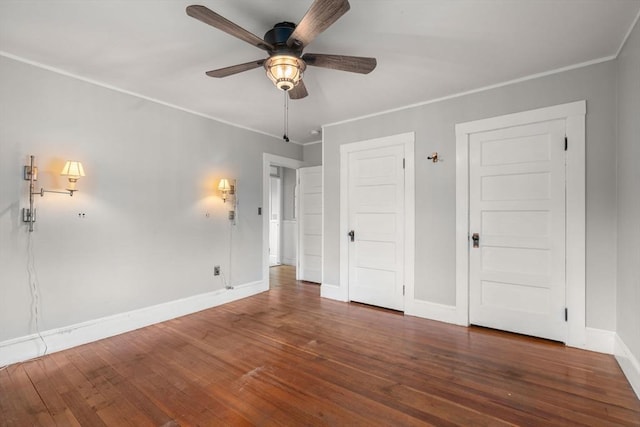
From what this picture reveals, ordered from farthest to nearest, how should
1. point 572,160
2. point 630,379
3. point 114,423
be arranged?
1. point 572,160
2. point 630,379
3. point 114,423

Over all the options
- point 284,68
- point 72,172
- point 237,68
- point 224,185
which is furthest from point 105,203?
point 284,68

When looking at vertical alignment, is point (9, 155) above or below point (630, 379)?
above

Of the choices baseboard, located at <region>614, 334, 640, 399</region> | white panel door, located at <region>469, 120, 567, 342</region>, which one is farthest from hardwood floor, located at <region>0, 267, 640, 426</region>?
white panel door, located at <region>469, 120, 567, 342</region>

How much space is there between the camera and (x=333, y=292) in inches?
171

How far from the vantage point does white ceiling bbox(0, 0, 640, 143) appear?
6.35 ft

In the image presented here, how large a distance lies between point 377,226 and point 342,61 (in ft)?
7.72

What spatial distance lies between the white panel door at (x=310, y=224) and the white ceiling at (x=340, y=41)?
2.19m

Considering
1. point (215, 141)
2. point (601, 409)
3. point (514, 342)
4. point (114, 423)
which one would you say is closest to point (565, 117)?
point (514, 342)

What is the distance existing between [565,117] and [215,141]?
4052 millimetres

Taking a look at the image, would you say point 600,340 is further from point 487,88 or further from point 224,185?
point 224,185

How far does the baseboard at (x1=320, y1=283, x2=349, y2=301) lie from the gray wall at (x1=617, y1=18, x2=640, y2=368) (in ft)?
9.29

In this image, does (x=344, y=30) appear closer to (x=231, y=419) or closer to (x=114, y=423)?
(x=231, y=419)

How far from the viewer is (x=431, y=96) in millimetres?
3400

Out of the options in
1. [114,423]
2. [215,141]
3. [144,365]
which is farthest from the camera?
[215,141]
